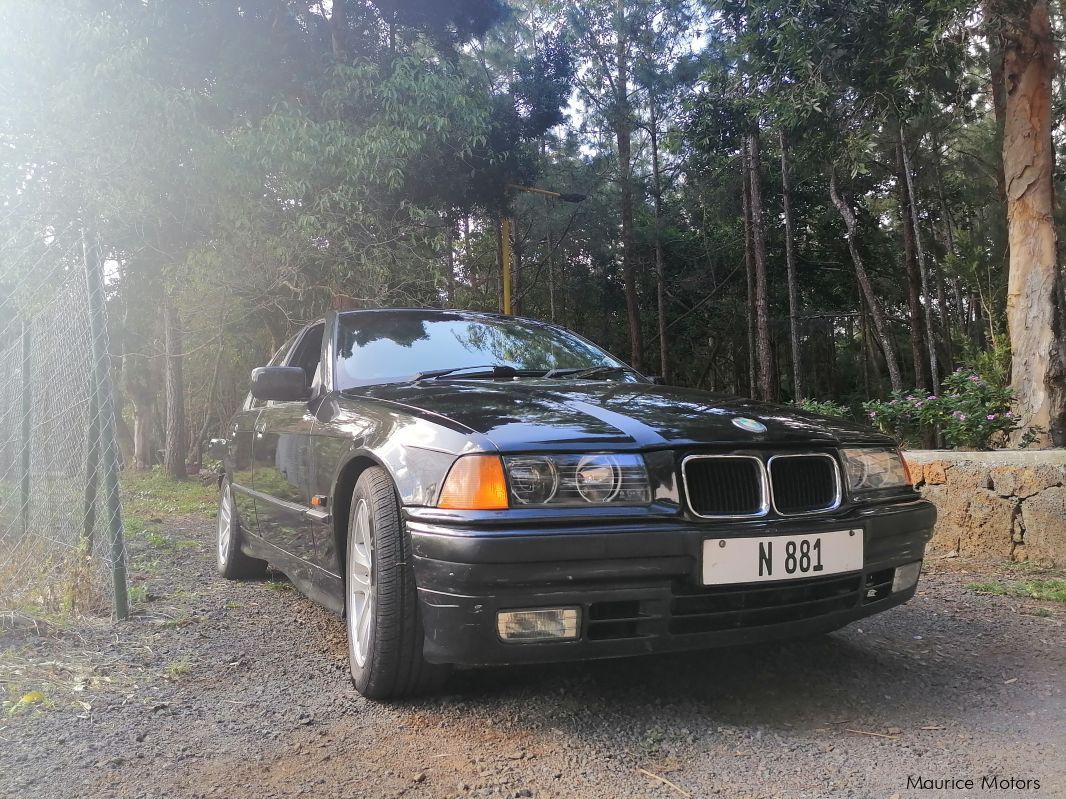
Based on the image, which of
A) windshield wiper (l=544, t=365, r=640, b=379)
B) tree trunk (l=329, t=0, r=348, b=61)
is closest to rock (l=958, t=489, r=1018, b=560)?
windshield wiper (l=544, t=365, r=640, b=379)

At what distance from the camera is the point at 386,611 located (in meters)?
2.45

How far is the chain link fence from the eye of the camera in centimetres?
388

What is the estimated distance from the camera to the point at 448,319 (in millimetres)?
4016

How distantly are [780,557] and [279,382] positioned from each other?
2172mm

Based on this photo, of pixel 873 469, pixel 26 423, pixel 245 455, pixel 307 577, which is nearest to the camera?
pixel 873 469

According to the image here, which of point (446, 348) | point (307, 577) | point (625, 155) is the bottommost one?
point (307, 577)

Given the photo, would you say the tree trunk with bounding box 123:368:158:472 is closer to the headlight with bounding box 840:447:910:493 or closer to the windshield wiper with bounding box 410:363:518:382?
the windshield wiper with bounding box 410:363:518:382

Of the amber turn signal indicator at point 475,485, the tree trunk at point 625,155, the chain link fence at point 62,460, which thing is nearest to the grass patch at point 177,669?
the chain link fence at point 62,460

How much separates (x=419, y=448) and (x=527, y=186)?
13.6 metres

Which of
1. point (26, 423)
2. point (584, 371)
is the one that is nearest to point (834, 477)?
point (584, 371)

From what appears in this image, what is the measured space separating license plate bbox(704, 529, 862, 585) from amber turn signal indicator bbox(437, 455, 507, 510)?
0.61 metres

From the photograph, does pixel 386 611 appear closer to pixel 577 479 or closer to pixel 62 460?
pixel 577 479

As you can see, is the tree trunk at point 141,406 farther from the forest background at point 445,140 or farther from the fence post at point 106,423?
the fence post at point 106,423

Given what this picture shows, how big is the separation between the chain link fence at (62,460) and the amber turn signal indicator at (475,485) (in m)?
2.32
